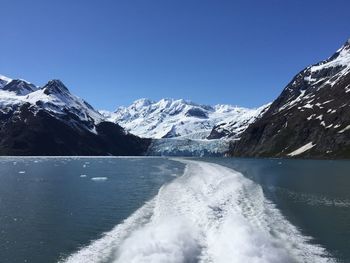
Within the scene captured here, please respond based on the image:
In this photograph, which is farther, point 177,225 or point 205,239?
point 177,225

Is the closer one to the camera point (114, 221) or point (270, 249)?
point (270, 249)

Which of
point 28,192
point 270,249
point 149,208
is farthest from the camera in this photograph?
point 28,192

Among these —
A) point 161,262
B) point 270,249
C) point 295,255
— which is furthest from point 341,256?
point 161,262

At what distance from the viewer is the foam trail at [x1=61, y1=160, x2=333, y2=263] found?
25.9 metres

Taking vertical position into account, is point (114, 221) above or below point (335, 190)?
below

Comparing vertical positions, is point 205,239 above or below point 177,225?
below

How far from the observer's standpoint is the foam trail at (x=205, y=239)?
84.8 ft

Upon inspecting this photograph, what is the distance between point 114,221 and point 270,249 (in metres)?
17.0

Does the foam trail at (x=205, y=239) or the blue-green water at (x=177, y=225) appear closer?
the foam trail at (x=205, y=239)

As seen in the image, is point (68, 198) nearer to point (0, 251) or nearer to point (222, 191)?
point (222, 191)

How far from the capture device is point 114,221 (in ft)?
131

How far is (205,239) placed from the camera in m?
30.9

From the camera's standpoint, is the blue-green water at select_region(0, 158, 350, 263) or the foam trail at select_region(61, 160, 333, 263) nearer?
the foam trail at select_region(61, 160, 333, 263)

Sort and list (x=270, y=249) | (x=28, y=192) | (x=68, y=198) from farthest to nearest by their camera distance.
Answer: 1. (x=28, y=192)
2. (x=68, y=198)
3. (x=270, y=249)
